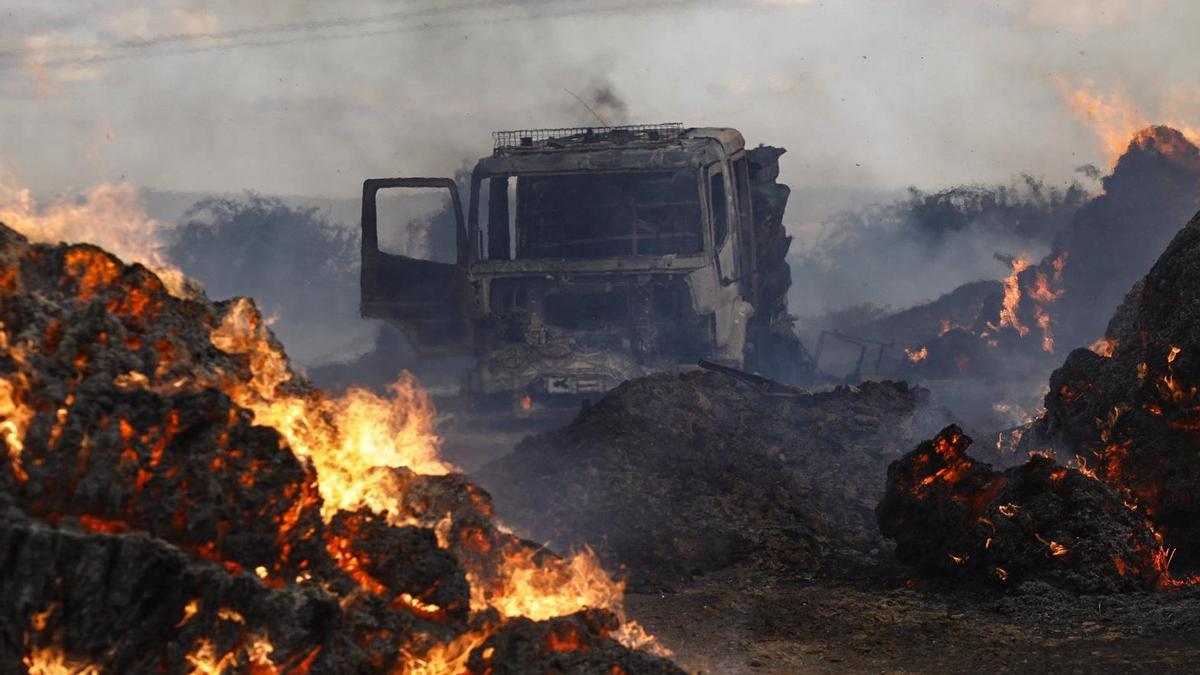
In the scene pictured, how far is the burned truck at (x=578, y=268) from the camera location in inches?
634

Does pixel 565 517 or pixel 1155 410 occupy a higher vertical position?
pixel 1155 410

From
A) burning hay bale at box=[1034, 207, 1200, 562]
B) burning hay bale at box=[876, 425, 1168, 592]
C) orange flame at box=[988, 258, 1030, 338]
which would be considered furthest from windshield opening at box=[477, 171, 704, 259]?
orange flame at box=[988, 258, 1030, 338]

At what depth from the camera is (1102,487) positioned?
8617 millimetres

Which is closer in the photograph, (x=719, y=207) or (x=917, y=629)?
(x=917, y=629)

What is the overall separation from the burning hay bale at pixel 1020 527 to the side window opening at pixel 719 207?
735cm

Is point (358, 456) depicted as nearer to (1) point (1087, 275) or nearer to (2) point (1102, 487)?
(2) point (1102, 487)

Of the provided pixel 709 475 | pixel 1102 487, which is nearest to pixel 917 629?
pixel 1102 487

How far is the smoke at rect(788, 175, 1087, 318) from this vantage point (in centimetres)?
3188

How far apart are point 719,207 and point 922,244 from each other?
24809mm

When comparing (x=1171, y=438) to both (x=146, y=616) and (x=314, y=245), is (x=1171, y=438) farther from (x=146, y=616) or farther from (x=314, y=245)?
(x=314, y=245)

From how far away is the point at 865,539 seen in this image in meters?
10.7

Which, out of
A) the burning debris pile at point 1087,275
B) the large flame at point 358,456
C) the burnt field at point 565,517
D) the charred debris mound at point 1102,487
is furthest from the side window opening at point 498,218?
the large flame at point 358,456

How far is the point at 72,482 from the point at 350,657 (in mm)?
1260

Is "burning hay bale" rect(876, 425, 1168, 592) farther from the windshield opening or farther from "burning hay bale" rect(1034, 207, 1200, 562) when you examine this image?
the windshield opening
